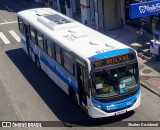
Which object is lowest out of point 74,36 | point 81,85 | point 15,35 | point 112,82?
point 15,35

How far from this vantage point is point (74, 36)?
16203 millimetres

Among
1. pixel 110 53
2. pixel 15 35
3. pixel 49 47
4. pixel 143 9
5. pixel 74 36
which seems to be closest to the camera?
pixel 110 53

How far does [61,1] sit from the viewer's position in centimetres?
3369

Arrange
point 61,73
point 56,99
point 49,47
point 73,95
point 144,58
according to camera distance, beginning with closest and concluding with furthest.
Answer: point 73,95 < point 61,73 < point 56,99 < point 49,47 < point 144,58

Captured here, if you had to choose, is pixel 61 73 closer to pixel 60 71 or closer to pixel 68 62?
pixel 60 71

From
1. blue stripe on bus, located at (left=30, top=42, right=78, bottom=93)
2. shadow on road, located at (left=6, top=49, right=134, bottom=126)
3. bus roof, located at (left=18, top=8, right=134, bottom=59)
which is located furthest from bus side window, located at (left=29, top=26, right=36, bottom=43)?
shadow on road, located at (left=6, top=49, right=134, bottom=126)

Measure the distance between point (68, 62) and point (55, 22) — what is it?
3.70m

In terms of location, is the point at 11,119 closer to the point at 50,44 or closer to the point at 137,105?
the point at 50,44

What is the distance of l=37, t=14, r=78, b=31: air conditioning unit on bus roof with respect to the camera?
1772 cm

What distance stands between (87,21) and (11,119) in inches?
583

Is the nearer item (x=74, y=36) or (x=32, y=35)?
(x=74, y=36)

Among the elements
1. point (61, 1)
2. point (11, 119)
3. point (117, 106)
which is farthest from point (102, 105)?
point (61, 1)

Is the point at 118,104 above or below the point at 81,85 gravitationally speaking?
below

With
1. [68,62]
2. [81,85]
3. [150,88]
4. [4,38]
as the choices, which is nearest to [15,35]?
[4,38]
